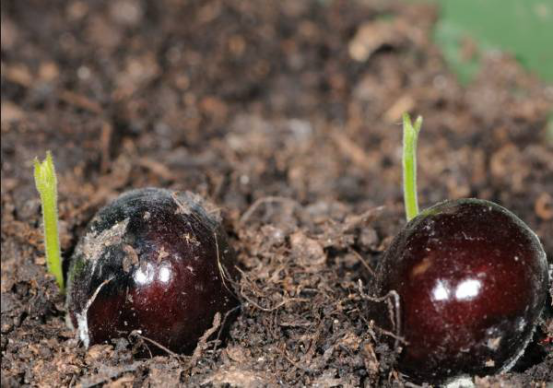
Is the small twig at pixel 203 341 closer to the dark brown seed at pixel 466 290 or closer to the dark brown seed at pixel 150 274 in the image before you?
Answer: the dark brown seed at pixel 150 274

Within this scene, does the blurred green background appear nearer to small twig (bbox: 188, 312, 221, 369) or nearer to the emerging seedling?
the emerging seedling

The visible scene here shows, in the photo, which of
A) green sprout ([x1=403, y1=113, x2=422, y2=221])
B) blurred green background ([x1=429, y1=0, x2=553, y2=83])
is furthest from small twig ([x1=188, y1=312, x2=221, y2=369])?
blurred green background ([x1=429, y1=0, x2=553, y2=83])

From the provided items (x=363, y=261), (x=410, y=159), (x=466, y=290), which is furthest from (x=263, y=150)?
(x=466, y=290)

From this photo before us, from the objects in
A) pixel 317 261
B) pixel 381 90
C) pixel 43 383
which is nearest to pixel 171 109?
pixel 381 90

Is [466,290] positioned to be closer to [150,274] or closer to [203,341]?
[203,341]

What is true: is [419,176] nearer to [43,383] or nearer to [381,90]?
[381,90]

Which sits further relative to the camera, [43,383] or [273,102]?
[273,102]

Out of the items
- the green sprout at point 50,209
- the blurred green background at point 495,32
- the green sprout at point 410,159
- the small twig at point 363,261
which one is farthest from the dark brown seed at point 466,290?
the blurred green background at point 495,32
